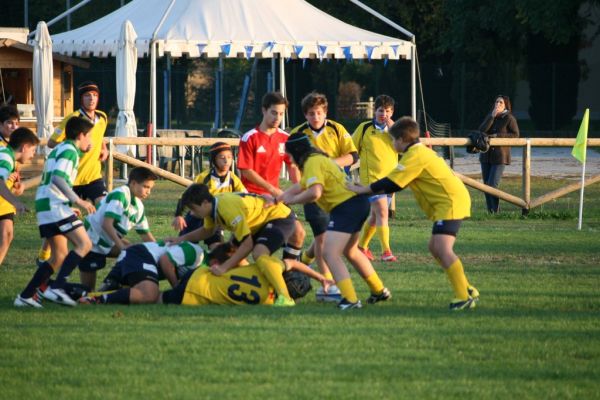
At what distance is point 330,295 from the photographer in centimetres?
1105

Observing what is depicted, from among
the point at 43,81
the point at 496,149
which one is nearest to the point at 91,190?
the point at 496,149

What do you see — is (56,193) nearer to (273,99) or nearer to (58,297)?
(58,297)

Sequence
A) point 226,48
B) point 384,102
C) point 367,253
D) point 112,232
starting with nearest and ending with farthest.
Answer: point 112,232, point 384,102, point 367,253, point 226,48

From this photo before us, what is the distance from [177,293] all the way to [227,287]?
442 mm

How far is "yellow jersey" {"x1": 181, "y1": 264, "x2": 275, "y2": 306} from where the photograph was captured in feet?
34.5

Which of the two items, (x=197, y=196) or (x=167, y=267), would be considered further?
(x=167, y=267)

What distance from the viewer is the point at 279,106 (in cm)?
1159

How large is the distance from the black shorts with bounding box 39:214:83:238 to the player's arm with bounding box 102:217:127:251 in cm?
36

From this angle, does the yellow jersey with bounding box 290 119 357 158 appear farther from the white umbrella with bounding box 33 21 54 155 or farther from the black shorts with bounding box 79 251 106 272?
the white umbrella with bounding box 33 21 54 155

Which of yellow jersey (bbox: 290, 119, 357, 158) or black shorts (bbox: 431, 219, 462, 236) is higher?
yellow jersey (bbox: 290, 119, 357, 158)

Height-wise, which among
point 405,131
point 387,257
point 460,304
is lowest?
point 387,257

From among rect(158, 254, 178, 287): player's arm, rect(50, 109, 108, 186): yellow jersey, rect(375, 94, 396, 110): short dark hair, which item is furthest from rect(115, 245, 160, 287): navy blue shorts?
rect(375, 94, 396, 110): short dark hair

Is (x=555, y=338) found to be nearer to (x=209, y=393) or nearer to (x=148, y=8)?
(x=209, y=393)

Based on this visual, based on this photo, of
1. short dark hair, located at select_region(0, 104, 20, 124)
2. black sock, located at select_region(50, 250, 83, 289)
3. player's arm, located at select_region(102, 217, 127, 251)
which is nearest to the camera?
black sock, located at select_region(50, 250, 83, 289)
